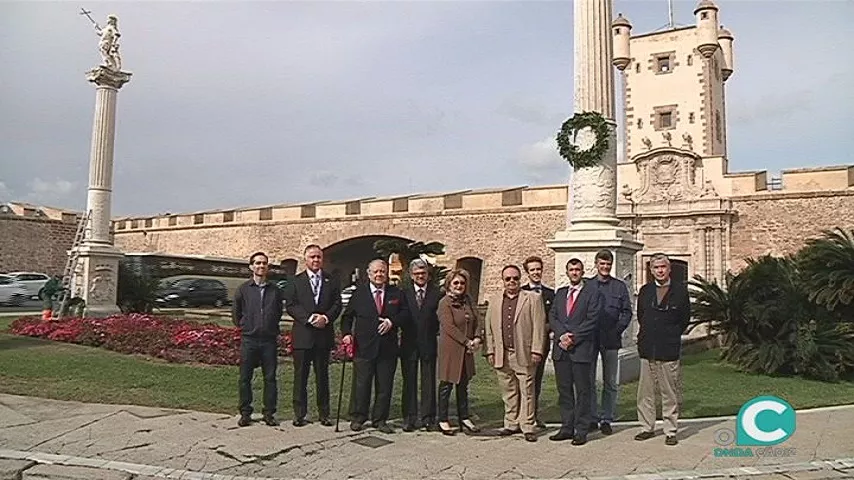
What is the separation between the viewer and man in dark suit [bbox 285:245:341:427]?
663cm

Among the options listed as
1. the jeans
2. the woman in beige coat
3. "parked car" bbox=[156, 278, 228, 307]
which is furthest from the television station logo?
"parked car" bbox=[156, 278, 228, 307]

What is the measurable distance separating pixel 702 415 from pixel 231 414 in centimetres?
480

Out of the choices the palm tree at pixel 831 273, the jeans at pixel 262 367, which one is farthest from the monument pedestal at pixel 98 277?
the palm tree at pixel 831 273

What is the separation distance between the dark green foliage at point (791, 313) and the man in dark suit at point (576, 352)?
5524 millimetres

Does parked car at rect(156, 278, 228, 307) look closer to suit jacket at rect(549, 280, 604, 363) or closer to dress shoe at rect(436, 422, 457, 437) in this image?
dress shoe at rect(436, 422, 457, 437)

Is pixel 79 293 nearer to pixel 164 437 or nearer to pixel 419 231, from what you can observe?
pixel 164 437

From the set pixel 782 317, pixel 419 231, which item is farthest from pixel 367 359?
pixel 419 231

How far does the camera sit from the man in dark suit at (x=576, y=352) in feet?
20.1

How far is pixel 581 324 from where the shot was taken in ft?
20.3

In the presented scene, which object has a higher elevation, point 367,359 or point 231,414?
point 367,359

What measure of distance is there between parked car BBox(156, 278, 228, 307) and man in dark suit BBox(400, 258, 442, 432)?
75.0 feet

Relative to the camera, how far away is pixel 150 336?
11695mm

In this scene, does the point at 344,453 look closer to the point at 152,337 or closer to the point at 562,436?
the point at 562,436

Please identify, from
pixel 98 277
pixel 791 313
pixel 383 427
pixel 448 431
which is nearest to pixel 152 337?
pixel 98 277
